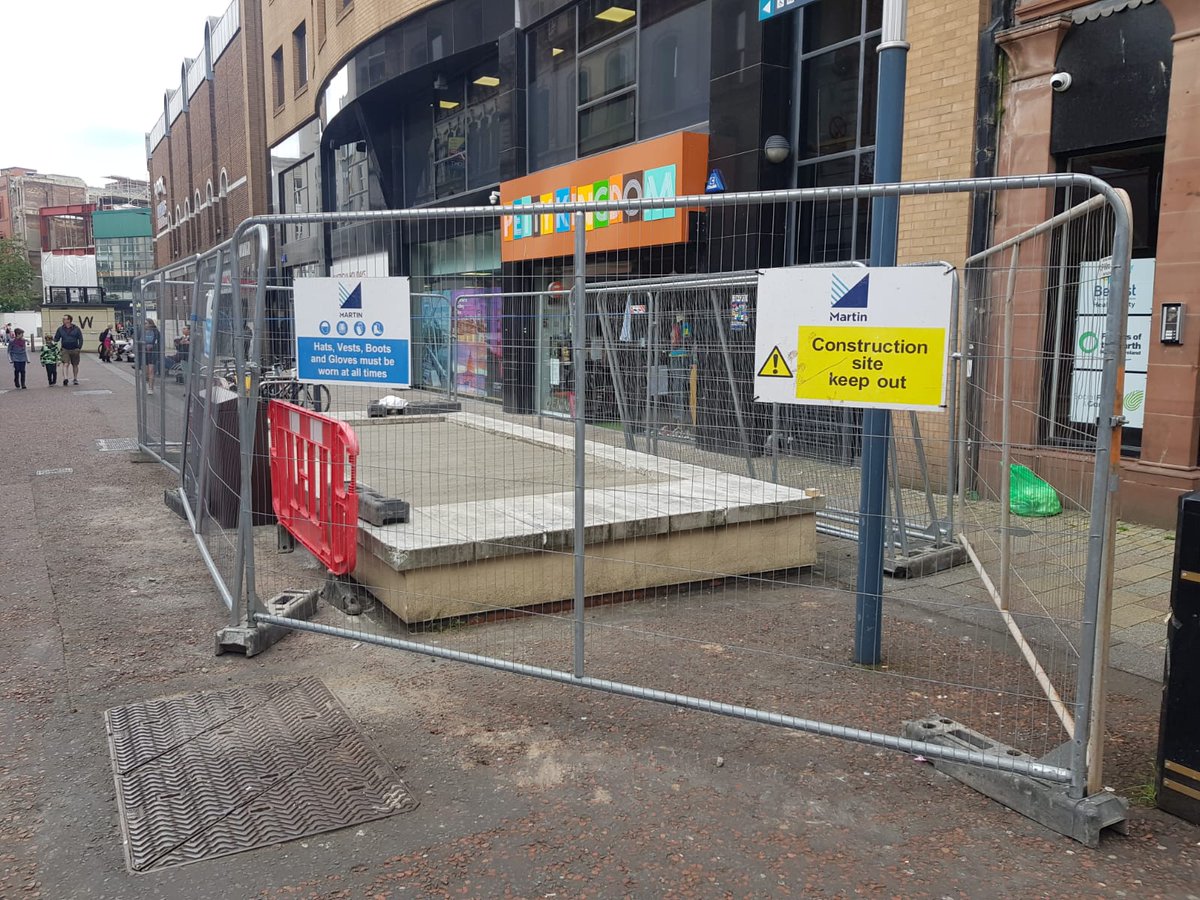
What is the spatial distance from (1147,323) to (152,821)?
811cm

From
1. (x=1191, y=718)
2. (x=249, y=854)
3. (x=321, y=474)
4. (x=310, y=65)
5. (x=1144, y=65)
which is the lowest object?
Result: (x=249, y=854)

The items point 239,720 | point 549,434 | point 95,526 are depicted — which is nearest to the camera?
point 239,720

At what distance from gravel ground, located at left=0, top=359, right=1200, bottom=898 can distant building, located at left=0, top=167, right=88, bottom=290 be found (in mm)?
133554

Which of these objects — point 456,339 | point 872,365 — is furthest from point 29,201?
point 872,365

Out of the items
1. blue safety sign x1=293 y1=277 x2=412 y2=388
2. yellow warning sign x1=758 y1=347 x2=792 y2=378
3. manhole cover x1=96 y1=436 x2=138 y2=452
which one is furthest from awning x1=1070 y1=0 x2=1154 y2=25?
manhole cover x1=96 y1=436 x2=138 y2=452

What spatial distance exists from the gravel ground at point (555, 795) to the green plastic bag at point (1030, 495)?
840mm

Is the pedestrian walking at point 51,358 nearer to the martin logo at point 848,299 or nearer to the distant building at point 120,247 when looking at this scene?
the martin logo at point 848,299

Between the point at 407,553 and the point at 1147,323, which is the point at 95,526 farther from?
the point at 1147,323

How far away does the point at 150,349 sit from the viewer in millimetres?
11023

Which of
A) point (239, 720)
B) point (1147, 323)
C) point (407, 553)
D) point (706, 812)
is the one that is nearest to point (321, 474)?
point (407, 553)

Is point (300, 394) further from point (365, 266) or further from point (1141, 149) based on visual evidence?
point (1141, 149)

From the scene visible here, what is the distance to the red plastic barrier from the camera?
17.5 feet

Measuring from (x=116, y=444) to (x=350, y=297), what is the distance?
413 inches

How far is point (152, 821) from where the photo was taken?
3.34 m
